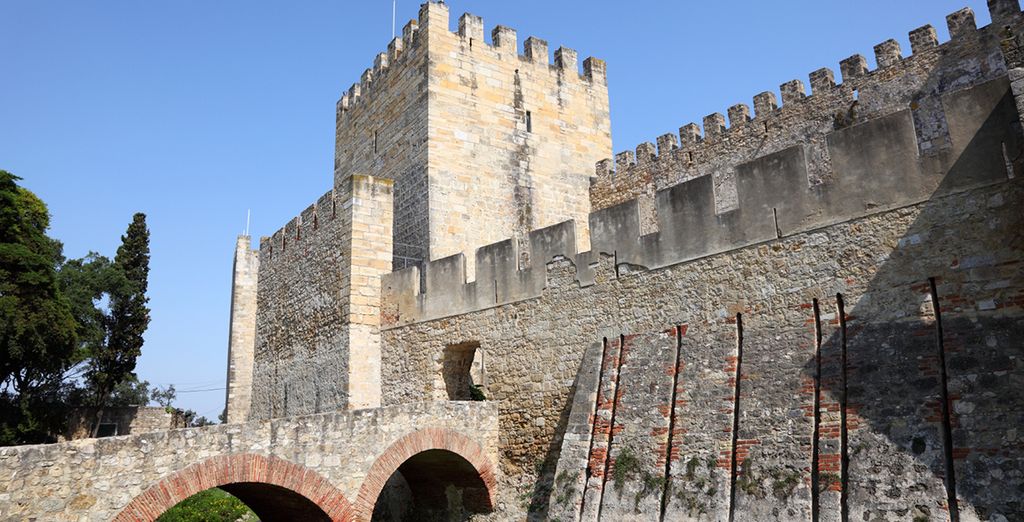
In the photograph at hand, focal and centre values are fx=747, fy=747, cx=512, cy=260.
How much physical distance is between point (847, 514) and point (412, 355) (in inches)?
332

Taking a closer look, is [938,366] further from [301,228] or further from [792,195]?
[301,228]

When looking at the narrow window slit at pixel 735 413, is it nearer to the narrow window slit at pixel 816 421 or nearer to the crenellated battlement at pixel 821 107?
the narrow window slit at pixel 816 421

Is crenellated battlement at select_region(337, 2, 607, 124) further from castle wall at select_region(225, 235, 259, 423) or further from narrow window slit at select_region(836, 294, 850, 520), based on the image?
narrow window slit at select_region(836, 294, 850, 520)

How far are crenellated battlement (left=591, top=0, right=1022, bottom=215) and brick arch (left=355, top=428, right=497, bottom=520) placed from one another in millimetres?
5717

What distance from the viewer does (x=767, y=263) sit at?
909 cm

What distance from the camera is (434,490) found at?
12.7 m

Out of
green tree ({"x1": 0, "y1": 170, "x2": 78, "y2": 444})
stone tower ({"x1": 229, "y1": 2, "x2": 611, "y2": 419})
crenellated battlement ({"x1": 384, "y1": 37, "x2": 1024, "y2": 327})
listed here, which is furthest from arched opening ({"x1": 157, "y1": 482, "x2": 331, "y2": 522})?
green tree ({"x1": 0, "y1": 170, "x2": 78, "y2": 444})

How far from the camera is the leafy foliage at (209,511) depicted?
1664 centimetres

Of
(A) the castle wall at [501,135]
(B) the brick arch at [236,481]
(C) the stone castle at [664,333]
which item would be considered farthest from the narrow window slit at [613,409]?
(A) the castle wall at [501,135]

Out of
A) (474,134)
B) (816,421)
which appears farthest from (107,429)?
(816,421)

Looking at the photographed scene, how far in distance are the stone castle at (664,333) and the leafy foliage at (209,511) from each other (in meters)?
2.95

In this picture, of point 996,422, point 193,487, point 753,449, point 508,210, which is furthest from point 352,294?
point 996,422

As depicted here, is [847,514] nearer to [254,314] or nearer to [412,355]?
[412,355]

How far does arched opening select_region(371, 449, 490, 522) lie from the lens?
38.8 ft
